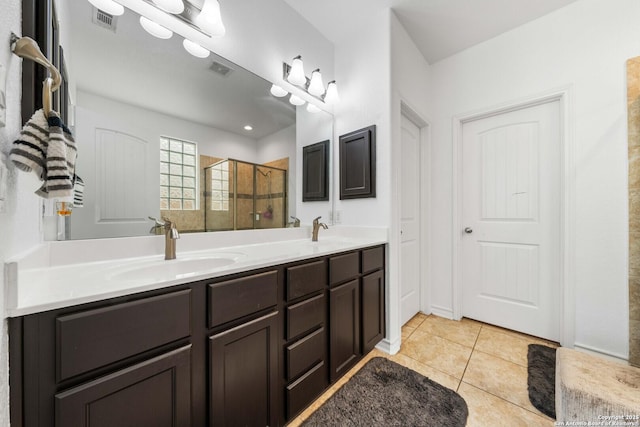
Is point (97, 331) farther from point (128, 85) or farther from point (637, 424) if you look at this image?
point (637, 424)

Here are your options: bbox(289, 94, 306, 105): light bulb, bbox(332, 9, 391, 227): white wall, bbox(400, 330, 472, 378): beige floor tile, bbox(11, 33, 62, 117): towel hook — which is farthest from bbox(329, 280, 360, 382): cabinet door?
bbox(289, 94, 306, 105): light bulb

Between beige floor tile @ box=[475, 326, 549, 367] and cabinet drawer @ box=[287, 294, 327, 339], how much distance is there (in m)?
1.47

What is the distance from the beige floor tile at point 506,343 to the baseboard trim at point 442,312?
281mm

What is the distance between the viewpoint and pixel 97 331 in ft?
2.05

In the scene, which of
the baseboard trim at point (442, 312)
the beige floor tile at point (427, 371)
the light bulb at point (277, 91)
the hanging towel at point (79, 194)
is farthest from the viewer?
the baseboard trim at point (442, 312)

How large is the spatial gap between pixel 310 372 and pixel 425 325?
149 cm

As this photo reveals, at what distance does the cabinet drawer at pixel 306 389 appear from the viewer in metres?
1.12

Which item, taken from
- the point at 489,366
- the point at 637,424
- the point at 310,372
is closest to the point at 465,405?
the point at 489,366

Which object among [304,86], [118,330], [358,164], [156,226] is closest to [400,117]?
[358,164]

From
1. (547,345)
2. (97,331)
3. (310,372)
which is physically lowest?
(547,345)

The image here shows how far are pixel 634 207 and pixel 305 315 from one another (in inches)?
89.6

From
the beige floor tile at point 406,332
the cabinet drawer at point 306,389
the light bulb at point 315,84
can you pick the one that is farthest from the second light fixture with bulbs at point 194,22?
the beige floor tile at point 406,332

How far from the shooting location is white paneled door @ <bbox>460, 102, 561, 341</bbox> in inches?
77.5

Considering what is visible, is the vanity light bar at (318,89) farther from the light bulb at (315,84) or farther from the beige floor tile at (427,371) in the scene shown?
the beige floor tile at (427,371)
